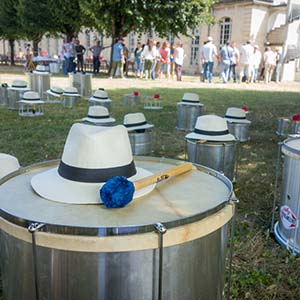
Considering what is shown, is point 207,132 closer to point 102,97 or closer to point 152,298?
point 152,298

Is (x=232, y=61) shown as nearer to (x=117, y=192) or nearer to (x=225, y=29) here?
(x=225, y=29)

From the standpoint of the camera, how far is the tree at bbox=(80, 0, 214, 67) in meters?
21.0

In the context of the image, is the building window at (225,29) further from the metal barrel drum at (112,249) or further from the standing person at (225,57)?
the metal barrel drum at (112,249)

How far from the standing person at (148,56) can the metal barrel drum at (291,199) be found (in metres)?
17.2

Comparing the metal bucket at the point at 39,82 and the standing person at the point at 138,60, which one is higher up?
the standing person at the point at 138,60

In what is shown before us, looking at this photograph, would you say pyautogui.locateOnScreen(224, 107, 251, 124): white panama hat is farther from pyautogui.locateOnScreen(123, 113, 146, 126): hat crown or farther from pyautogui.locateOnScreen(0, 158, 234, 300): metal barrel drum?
pyautogui.locateOnScreen(0, 158, 234, 300): metal barrel drum

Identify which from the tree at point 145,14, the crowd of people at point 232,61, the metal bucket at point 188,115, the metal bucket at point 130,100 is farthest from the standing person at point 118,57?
the metal bucket at point 188,115

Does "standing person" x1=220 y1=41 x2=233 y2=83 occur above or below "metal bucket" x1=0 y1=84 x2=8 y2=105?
above

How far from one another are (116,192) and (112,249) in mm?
232

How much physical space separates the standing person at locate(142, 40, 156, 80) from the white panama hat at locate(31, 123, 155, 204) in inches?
731

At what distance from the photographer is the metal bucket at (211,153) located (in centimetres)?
412

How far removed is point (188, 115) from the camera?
741 centimetres

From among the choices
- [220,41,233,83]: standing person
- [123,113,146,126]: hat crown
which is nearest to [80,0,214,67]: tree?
[220,41,233,83]: standing person

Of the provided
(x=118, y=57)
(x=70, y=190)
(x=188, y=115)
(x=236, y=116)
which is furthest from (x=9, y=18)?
A: (x=70, y=190)
